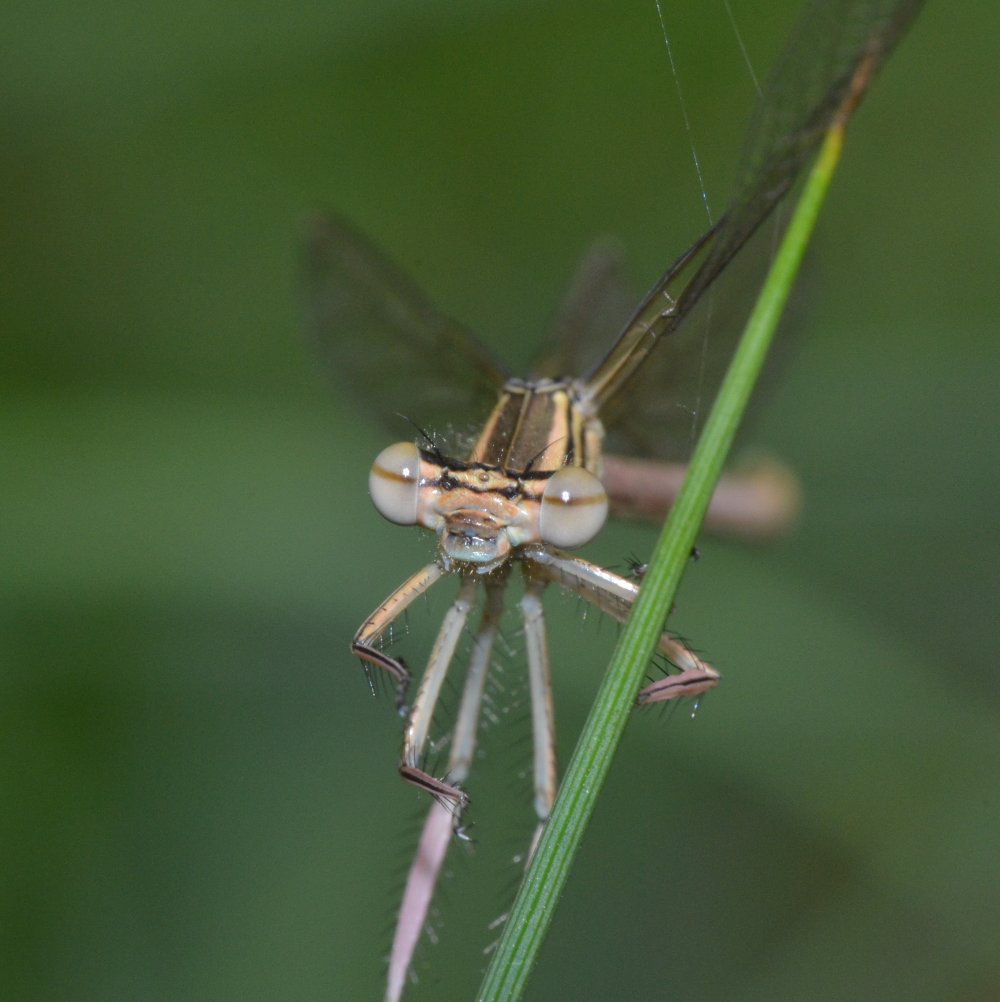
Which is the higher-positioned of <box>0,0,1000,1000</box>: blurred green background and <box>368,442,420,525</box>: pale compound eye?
<box>0,0,1000,1000</box>: blurred green background

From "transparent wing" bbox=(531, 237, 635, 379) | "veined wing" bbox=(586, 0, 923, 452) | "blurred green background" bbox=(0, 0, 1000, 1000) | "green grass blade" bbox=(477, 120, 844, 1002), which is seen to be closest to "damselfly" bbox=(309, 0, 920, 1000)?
"veined wing" bbox=(586, 0, 923, 452)

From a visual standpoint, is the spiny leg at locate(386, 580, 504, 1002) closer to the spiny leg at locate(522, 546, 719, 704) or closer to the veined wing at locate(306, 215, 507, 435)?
the spiny leg at locate(522, 546, 719, 704)

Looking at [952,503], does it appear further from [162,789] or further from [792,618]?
[162,789]

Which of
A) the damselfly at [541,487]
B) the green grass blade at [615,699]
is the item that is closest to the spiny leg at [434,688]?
the damselfly at [541,487]

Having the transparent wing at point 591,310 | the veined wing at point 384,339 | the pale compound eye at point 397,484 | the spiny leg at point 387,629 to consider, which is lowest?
the spiny leg at point 387,629

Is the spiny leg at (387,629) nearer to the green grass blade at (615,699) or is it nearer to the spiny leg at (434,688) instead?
the spiny leg at (434,688)

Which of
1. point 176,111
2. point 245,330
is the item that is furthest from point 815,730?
point 176,111
